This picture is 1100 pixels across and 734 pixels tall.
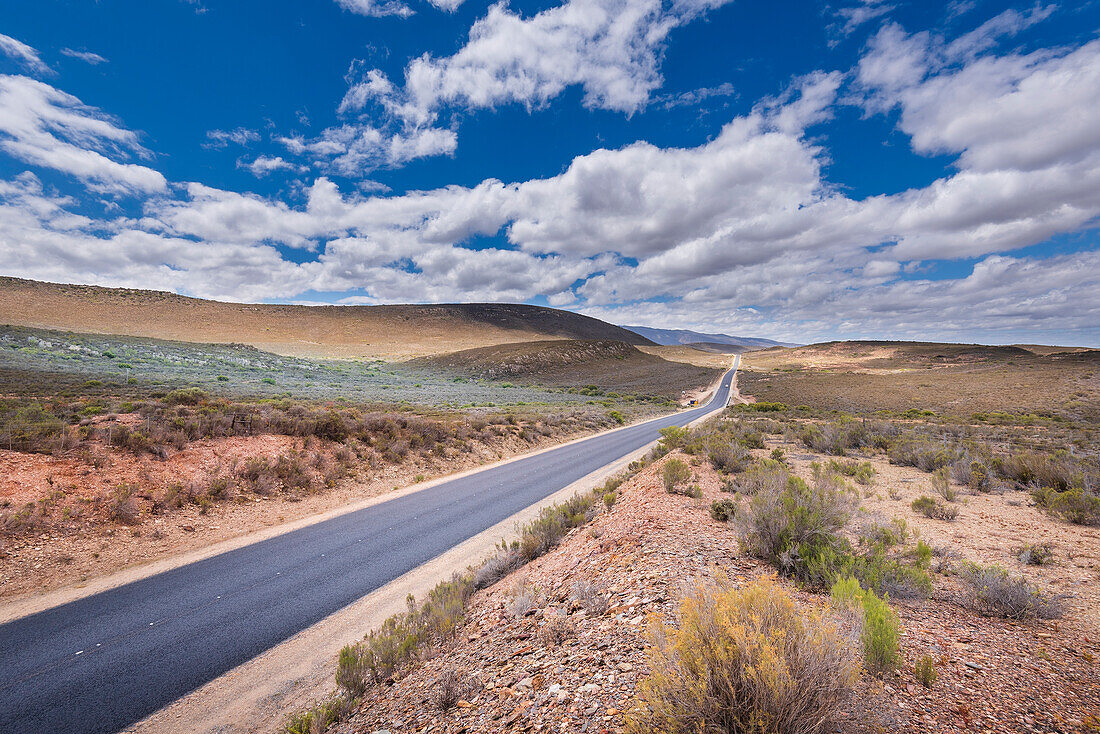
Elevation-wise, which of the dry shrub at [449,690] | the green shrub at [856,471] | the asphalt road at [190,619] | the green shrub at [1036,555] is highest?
the green shrub at [1036,555]

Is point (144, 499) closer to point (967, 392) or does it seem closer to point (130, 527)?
point (130, 527)

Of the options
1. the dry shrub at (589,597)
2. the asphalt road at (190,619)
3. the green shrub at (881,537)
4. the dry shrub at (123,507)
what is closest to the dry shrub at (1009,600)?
the green shrub at (881,537)

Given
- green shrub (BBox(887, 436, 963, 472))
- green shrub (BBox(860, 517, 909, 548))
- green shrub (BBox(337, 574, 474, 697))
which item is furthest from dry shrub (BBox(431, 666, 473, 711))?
green shrub (BBox(887, 436, 963, 472))

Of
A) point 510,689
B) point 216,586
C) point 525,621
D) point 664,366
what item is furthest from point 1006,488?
point 664,366

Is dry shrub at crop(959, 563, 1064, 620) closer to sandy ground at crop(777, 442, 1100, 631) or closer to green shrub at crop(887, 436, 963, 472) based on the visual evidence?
sandy ground at crop(777, 442, 1100, 631)

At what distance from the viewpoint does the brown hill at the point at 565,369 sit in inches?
2987

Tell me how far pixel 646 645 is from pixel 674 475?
6850 mm

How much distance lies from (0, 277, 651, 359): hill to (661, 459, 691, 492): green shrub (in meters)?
85.6

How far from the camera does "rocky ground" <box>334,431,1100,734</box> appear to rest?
314cm

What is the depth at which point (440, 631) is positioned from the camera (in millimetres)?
5578

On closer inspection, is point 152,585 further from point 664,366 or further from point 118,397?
point 664,366

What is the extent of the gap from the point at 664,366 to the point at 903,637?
94952 millimetres

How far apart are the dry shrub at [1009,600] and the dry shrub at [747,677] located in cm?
307

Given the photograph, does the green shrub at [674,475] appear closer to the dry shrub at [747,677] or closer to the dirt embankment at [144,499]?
the dry shrub at [747,677]
